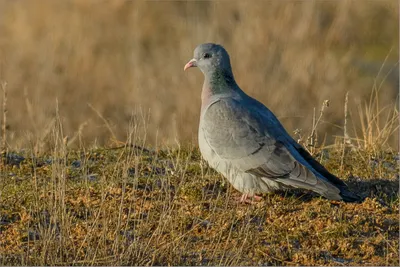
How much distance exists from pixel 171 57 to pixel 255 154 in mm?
6926

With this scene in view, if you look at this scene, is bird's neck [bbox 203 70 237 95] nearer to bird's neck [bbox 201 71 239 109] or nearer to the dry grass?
bird's neck [bbox 201 71 239 109]

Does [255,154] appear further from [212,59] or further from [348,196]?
[212,59]

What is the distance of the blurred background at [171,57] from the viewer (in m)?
11.8

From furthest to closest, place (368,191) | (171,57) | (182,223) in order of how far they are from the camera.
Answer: (171,57) → (368,191) → (182,223)

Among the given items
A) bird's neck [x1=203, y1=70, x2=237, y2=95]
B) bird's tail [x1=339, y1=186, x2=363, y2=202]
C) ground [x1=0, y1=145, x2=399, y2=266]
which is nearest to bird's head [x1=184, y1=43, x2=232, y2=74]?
bird's neck [x1=203, y1=70, x2=237, y2=95]

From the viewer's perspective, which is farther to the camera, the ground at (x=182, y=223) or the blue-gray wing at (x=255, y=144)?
the blue-gray wing at (x=255, y=144)

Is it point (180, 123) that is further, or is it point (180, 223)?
point (180, 123)

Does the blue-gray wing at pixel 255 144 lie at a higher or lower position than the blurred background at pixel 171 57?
higher

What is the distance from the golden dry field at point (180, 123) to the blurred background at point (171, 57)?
24 mm

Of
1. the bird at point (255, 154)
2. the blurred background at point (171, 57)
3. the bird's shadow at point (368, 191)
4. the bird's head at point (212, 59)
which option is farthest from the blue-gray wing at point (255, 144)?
the blurred background at point (171, 57)

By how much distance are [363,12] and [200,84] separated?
11.2 ft

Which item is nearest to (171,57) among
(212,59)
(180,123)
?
(180,123)

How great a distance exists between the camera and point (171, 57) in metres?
12.7

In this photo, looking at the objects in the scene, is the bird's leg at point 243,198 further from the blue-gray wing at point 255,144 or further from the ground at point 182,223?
the blue-gray wing at point 255,144
